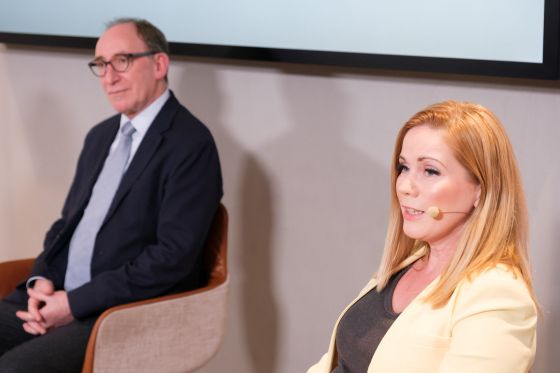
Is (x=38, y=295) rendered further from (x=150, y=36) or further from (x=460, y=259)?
(x=460, y=259)

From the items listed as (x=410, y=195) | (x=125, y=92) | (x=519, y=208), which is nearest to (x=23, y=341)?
(x=125, y=92)

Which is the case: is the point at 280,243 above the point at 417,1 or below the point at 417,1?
below

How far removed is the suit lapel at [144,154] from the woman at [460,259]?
1202 mm

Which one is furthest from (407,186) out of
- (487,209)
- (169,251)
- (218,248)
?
(218,248)

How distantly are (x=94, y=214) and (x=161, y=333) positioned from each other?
0.50 meters

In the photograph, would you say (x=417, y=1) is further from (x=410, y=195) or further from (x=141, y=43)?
(x=410, y=195)

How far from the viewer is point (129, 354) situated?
300cm

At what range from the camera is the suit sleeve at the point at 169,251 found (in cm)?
308

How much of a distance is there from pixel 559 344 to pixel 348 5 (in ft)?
4.21

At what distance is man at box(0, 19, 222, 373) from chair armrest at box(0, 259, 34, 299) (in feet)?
0.27

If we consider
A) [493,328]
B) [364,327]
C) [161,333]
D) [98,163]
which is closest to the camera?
[493,328]

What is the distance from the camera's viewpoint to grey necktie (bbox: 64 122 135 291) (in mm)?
3266

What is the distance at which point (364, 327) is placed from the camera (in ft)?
7.32

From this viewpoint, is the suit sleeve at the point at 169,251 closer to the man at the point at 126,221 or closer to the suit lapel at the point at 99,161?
the man at the point at 126,221
